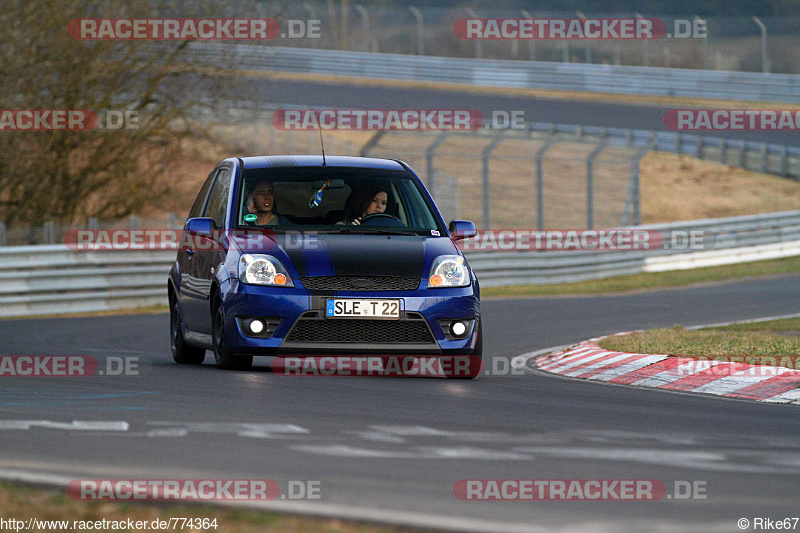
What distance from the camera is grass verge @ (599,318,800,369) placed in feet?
34.8

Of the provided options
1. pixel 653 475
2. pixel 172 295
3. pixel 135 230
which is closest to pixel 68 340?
pixel 172 295

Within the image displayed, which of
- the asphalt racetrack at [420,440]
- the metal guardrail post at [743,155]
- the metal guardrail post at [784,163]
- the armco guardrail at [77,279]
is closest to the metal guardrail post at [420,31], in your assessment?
the metal guardrail post at [743,155]

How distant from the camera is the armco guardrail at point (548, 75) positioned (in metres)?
41.3

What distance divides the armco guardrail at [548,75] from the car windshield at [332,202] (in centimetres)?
2826

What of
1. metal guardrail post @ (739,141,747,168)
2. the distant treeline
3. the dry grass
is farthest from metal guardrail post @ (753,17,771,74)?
the distant treeline

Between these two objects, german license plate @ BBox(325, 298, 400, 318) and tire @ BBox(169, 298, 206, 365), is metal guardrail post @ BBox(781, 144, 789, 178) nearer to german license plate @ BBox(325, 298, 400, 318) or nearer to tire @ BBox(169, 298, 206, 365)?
tire @ BBox(169, 298, 206, 365)

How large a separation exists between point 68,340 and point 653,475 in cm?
998

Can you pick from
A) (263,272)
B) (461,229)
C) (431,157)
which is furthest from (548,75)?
(263,272)

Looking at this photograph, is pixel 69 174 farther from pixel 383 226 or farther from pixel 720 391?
pixel 720 391

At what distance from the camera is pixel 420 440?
21.0 feet

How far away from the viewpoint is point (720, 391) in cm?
941

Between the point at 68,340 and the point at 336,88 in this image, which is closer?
the point at 68,340

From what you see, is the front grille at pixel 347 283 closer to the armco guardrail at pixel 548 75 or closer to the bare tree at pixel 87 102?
the bare tree at pixel 87 102

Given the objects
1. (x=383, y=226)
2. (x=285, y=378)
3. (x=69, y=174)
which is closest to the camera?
(x=285, y=378)
